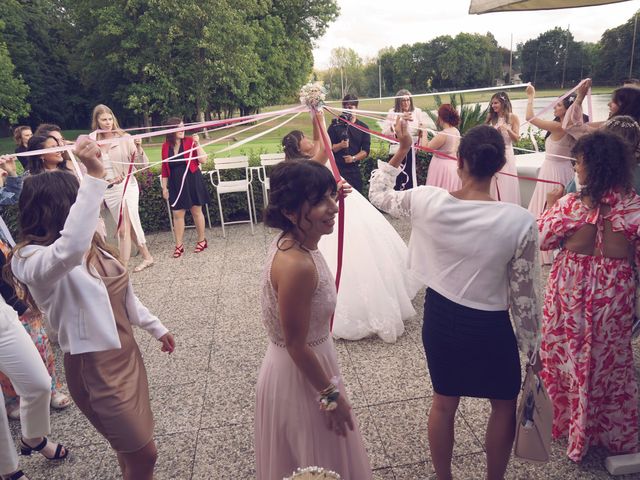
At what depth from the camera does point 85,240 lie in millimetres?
1736

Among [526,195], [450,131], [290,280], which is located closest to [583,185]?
[290,280]

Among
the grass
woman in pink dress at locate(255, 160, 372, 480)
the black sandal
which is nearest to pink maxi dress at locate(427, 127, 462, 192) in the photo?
the grass

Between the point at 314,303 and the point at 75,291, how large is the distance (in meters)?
1.06

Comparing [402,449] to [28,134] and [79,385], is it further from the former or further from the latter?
[28,134]

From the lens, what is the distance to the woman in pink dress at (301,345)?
1.67 meters

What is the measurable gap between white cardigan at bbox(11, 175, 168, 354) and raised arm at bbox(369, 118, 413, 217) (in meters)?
1.28

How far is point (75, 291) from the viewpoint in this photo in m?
1.93

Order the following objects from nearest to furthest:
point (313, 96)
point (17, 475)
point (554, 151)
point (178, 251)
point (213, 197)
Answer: point (17, 475)
point (313, 96)
point (554, 151)
point (178, 251)
point (213, 197)

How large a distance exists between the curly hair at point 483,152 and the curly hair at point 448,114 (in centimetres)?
388

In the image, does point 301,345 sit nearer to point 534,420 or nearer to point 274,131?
point 534,420

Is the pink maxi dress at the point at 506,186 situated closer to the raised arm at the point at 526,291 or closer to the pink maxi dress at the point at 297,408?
the raised arm at the point at 526,291

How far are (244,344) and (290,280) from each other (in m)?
2.70

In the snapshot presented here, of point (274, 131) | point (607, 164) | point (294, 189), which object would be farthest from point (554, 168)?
point (274, 131)

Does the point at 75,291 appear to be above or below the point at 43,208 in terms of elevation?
A: below
